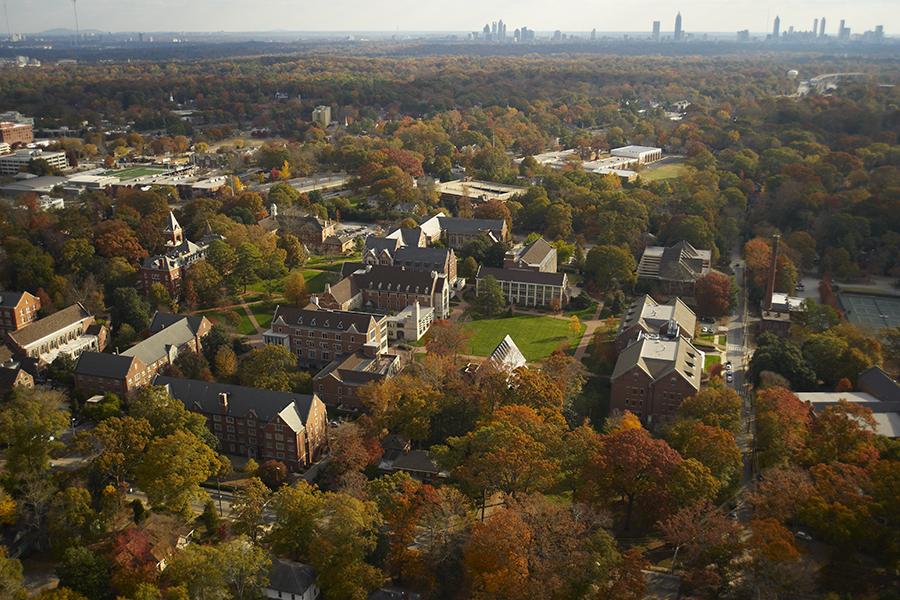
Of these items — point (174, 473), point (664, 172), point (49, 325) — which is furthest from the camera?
point (664, 172)

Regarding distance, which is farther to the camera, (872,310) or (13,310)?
(872,310)

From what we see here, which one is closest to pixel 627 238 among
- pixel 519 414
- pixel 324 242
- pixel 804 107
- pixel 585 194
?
pixel 585 194

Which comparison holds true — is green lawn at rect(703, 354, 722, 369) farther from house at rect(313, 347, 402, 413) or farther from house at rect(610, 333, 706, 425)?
house at rect(313, 347, 402, 413)

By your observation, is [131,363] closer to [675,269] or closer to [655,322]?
[655,322]

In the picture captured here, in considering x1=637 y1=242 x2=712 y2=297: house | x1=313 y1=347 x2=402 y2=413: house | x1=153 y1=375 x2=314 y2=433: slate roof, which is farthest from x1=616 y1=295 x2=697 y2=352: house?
x1=153 y1=375 x2=314 y2=433: slate roof

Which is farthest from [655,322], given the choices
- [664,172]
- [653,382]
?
[664,172]

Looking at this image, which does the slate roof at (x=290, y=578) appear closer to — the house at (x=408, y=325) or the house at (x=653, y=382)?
the house at (x=653, y=382)
